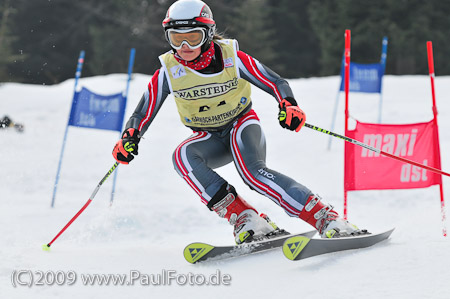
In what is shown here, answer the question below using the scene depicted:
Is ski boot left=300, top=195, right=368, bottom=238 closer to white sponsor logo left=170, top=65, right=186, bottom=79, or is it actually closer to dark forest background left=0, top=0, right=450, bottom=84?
white sponsor logo left=170, top=65, right=186, bottom=79

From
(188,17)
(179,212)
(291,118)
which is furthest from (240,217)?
(179,212)

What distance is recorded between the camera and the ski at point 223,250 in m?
3.23

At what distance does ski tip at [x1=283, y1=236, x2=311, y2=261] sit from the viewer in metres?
2.94

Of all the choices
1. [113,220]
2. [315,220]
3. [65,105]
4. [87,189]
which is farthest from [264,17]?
[315,220]

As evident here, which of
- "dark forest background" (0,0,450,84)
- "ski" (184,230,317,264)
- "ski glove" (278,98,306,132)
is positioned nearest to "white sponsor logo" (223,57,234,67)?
"ski glove" (278,98,306,132)

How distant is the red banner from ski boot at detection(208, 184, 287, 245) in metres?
0.83

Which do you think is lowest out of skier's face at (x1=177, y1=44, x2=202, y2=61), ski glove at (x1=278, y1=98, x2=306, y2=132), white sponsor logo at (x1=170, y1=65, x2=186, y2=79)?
ski glove at (x1=278, y1=98, x2=306, y2=132)

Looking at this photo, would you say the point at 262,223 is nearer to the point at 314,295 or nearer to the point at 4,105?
the point at 314,295

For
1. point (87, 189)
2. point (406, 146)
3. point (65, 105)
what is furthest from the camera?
point (65, 105)

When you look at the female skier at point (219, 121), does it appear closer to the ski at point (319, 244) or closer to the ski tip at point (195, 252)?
the ski at point (319, 244)

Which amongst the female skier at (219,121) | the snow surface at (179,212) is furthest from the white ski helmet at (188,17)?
the snow surface at (179,212)

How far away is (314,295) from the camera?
2447 mm

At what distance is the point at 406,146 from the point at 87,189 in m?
4.59

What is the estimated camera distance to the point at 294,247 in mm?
2951
